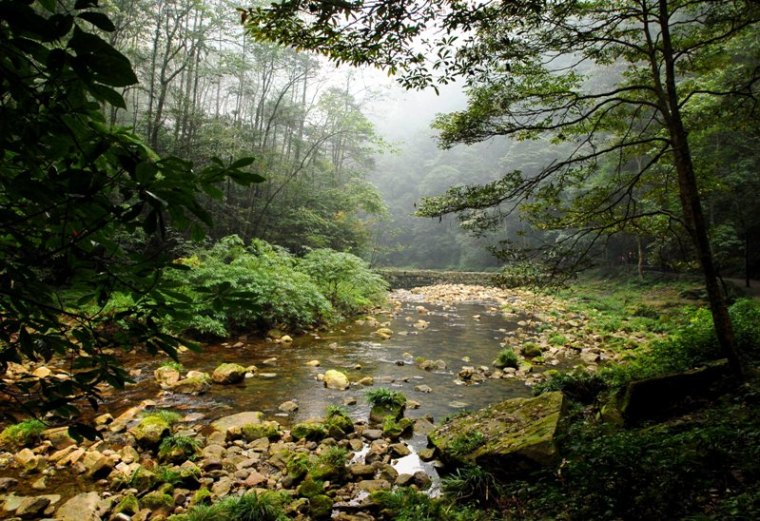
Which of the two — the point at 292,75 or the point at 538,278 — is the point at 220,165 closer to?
the point at 538,278

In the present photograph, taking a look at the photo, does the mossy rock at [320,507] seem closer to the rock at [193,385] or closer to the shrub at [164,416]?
the shrub at [164,416]

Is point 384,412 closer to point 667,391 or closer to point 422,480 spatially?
point 422,480

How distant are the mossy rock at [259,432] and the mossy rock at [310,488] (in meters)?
1.20

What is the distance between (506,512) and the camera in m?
2.92

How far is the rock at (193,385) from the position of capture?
5.62 metres

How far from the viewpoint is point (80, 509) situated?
9.63ft

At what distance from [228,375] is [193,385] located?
20.3 inches

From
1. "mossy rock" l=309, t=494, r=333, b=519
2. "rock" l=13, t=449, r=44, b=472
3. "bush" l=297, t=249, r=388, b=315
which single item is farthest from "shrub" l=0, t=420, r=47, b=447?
"bush" l=297, t=249, r=388, b=315

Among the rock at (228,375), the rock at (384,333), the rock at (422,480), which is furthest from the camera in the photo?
the rock at (384,333)

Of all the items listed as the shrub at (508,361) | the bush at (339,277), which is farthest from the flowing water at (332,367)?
the bush at (339,277)

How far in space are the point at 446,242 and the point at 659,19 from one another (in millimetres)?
38311

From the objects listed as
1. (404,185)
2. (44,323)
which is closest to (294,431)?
(44,323)

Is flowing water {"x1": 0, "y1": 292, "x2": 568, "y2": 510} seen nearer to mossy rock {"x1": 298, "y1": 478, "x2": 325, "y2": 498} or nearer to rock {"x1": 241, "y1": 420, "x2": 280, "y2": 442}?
rock {"x1": 241, "y1": 420, "x2": 280, "y2": 442}

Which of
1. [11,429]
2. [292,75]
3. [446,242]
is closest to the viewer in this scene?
[11,429]
